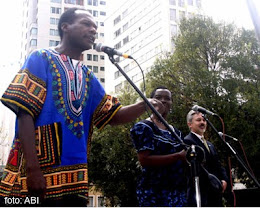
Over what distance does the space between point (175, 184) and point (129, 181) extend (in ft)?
48.5

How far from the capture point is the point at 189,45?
14695 mm

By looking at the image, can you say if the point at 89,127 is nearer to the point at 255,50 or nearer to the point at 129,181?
the point at 255,50

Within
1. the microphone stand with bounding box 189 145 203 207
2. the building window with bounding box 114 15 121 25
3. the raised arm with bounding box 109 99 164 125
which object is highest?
the building window with bounding box 114 15 121 25

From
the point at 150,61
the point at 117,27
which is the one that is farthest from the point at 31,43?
the point at 150,61

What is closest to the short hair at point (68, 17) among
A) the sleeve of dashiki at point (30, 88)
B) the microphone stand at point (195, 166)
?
the sleeve of dashiki at point (30, 88)

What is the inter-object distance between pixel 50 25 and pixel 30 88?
189 feet

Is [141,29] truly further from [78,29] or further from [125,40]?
[78,29]

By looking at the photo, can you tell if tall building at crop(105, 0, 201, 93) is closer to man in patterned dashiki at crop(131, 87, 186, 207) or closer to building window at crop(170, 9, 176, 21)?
building window at crop(170, 9, 176, 21)

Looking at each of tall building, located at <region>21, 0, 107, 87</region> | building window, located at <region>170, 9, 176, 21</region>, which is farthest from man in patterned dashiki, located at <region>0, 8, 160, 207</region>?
tall building, located at <region>21, 0, 107, 87</region>

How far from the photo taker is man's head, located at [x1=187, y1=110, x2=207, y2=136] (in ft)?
14.5

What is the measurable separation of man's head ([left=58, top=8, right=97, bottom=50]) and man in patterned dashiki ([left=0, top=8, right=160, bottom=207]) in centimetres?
14

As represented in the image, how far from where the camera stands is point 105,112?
2510mm

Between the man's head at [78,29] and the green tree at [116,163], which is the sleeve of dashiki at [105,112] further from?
the green tree at [116,163]

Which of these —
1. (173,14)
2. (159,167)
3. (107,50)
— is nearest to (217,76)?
(159,167)
